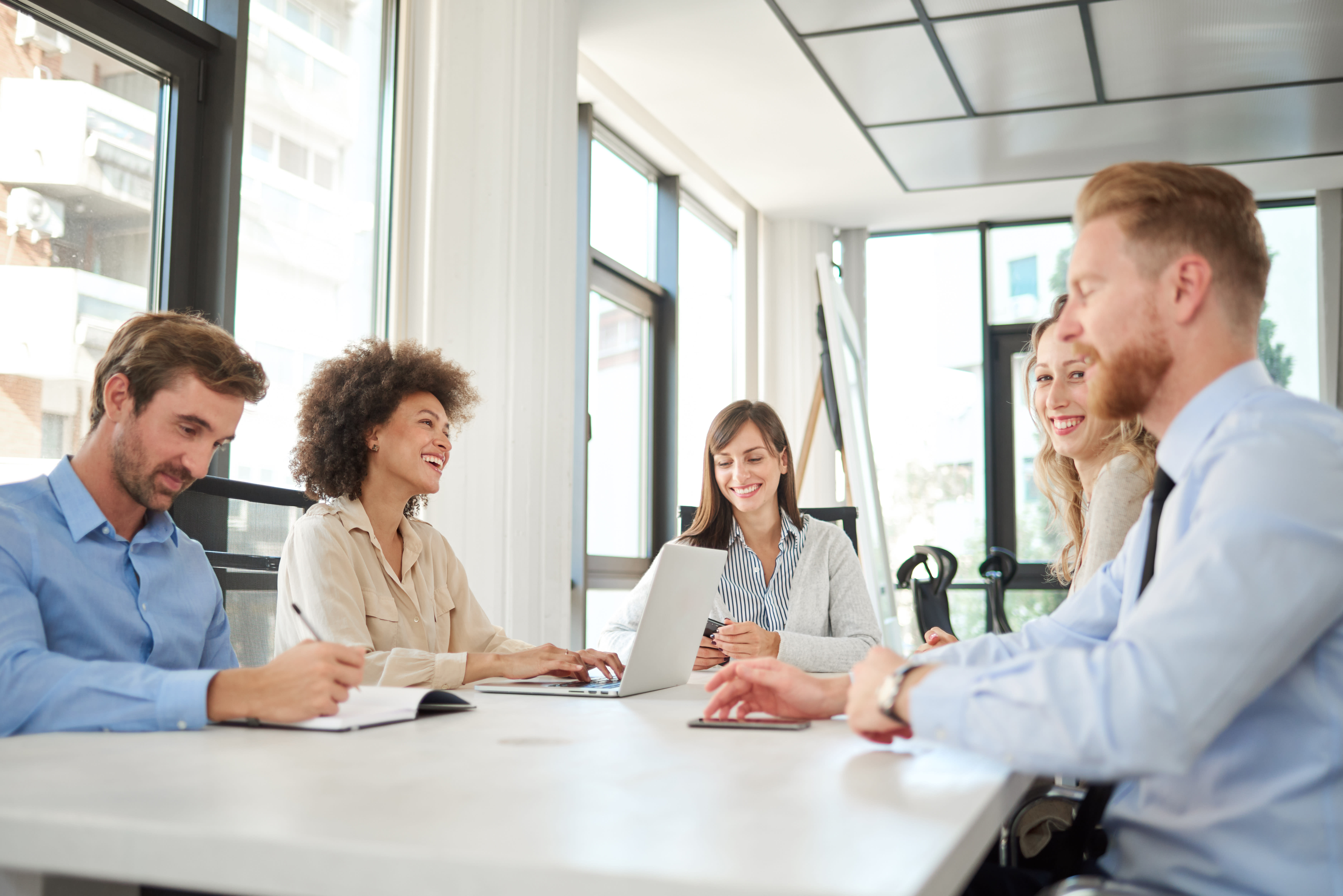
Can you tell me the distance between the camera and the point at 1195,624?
0.81 meters

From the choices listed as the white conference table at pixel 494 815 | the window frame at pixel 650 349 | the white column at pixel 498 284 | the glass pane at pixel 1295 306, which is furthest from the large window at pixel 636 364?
the white conference table at pixel 494 815

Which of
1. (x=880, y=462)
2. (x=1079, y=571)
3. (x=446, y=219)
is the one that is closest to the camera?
(x=1079, y=571)

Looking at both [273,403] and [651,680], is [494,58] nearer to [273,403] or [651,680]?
[273,403]

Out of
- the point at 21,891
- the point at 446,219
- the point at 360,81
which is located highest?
the point at 360,81

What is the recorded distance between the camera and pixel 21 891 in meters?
0.79

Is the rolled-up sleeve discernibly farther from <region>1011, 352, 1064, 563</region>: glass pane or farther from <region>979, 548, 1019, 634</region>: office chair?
<region>1011, 352, 1064, 563</region>: glass pane

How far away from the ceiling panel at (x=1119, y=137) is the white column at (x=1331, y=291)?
74 cm

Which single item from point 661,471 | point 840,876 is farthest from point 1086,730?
point 661,471

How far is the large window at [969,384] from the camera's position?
616 cm

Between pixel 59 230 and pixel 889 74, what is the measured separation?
10.2 ft

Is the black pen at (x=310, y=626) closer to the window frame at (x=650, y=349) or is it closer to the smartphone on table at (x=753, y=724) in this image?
the smartphone on table at (x=753, y=724)

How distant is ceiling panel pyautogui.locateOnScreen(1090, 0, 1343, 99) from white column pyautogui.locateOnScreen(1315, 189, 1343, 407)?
176cm

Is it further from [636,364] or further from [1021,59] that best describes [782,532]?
[636,364]

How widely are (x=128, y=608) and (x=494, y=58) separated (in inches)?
92.6
